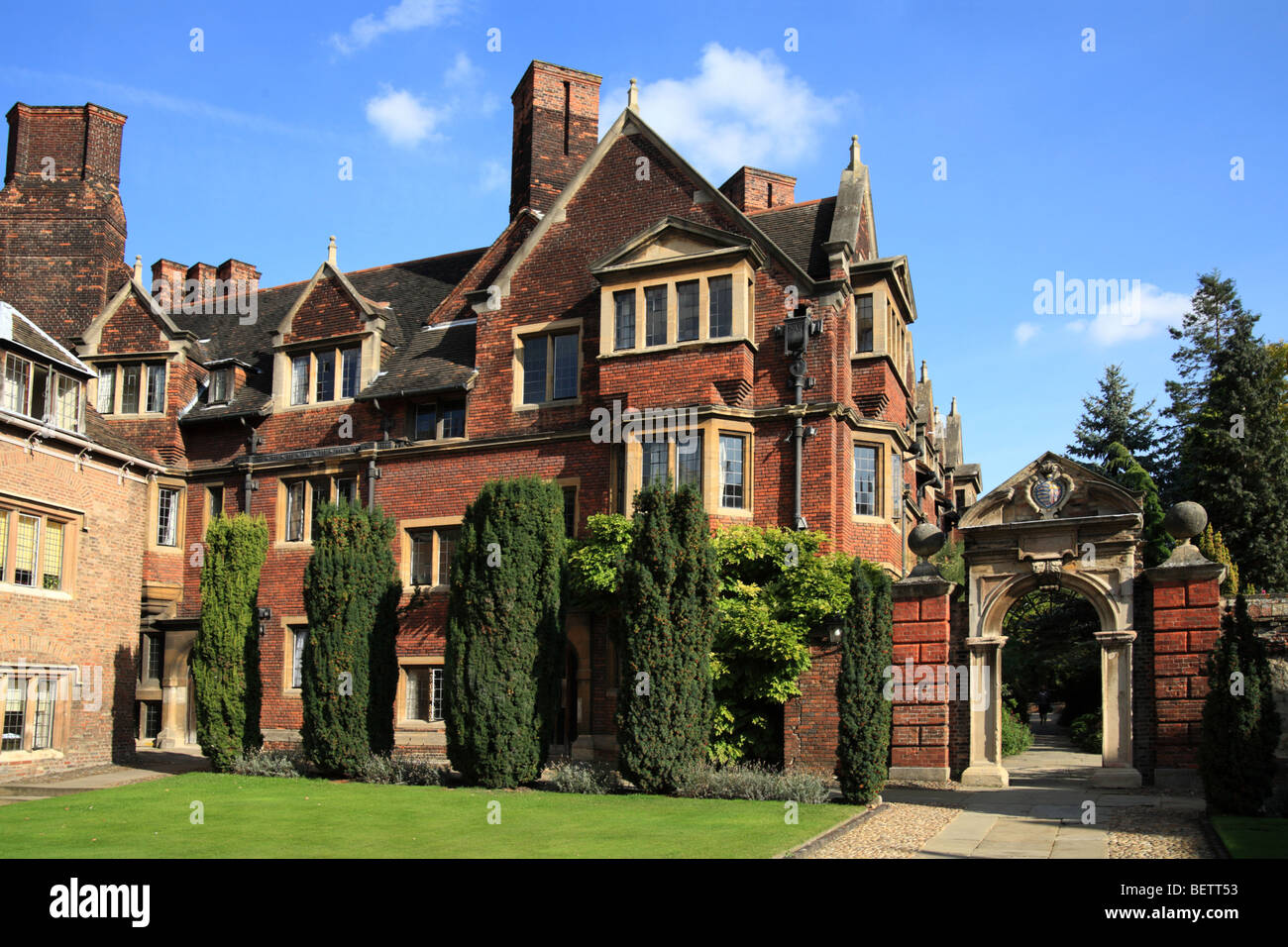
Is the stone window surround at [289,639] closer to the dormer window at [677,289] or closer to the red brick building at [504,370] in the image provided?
the red brick building at [504,370]

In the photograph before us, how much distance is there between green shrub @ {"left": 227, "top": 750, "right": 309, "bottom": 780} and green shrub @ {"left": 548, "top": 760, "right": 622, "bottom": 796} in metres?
5.46

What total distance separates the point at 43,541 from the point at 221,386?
7732 millimetres

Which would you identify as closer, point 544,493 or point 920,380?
point 544,493

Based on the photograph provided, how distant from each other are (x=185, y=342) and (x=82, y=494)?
20.6 feet

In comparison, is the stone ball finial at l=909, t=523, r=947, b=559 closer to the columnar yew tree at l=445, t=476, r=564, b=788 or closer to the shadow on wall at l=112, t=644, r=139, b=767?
the columnar yew tree at l=445, t=476, r=564, b=788

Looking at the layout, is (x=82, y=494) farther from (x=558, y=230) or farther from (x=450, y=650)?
(x=558, y=230)

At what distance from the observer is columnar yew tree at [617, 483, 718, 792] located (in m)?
19.6

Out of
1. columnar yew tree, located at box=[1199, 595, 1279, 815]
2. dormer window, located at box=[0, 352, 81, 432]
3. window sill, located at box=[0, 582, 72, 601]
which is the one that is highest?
dormer window, located at box=[0, 352, 81, 432]

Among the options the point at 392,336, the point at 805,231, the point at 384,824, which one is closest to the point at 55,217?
the point at 392,336

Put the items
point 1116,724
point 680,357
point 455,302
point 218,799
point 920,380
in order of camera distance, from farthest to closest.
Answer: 1. point 920,380
2. point 455,302
3. point 680,357
4. point 1116,724
5. point 218,799

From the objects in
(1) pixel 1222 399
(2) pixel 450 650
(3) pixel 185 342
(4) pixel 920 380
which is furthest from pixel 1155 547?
(3) pixel 185 342

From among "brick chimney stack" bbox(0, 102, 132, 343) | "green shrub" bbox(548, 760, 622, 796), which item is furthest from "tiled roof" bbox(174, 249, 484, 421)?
"green shrub" bbox(548, 760, 622, 796)

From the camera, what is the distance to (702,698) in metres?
20.0

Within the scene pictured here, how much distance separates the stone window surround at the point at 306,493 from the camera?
28.8 m
